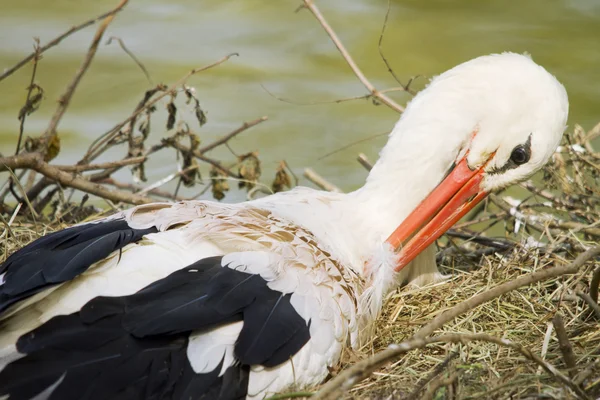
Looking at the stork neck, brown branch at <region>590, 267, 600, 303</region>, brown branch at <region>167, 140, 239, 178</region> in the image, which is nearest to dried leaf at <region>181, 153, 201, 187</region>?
brown branch at <region>167, 140, 239, 178</region>

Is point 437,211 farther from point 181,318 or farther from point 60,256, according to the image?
point 60,256

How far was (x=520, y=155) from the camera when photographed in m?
3.40

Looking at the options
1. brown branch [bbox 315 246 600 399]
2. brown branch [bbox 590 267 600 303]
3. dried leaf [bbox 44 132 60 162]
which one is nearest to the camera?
brown branch [bbox 315 246 600 399]

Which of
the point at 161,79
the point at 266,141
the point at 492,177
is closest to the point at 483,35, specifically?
the point at 266,141

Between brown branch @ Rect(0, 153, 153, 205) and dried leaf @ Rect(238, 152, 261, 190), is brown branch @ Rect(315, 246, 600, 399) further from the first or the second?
dried leaf @ Rect(238, 152, 261, 190)

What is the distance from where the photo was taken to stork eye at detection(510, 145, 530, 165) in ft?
11.1

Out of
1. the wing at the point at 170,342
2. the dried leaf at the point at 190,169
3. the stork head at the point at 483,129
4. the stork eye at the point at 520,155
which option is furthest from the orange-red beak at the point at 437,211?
the dried leaf at the point at 190,169

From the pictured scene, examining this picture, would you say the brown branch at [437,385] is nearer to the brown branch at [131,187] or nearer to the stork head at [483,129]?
the stork head at [483,129]

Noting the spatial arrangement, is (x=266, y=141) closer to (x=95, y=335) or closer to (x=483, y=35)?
(x=483, y=35)

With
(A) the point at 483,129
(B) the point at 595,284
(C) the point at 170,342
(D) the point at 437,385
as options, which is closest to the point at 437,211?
(A) the point at 483,129

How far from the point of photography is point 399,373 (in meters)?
2.98

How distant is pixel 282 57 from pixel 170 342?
4993 millimetres

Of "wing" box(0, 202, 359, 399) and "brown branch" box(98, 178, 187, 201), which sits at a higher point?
"wing" box(0, 202, 359, 399)

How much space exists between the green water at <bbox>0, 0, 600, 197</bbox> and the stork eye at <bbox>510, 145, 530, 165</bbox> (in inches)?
115
